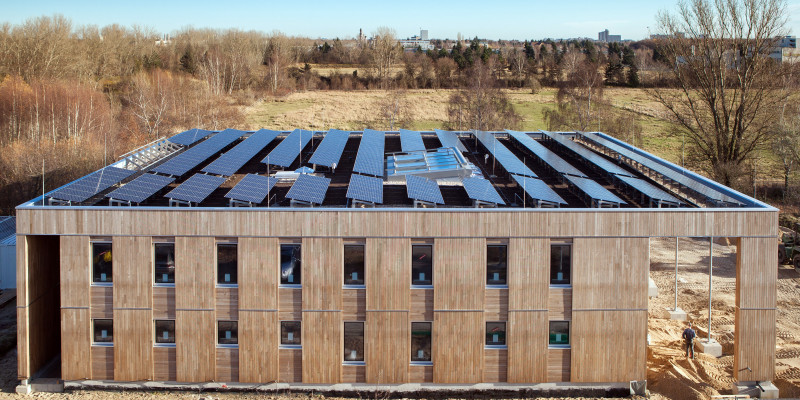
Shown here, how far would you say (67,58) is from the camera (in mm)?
58250

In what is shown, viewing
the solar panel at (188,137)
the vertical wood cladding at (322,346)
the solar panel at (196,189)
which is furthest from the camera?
the solar panel at (188,137)

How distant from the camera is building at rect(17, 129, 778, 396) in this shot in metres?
16.5

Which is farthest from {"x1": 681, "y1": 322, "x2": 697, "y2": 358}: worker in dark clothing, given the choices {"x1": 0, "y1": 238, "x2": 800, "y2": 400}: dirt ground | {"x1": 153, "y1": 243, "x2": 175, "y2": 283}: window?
{"x1": 153, "y1": 243, "x2": 175, "y2": 283}: window

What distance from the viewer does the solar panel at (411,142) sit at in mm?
25712

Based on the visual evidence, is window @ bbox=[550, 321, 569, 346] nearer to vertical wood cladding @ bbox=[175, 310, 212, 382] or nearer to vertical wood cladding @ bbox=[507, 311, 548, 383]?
vertical wood cladding @ bbox=[507, 311, 548, 383]

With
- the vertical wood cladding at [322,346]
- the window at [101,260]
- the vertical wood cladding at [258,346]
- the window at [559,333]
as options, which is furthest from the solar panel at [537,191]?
the window at [101,260]

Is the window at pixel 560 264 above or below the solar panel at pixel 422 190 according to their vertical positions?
below

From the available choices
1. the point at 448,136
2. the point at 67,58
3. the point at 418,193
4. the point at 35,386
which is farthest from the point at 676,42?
the point at 67,58

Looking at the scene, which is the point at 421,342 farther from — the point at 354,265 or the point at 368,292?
the point at 354,265

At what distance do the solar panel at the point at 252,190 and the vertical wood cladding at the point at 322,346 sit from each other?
2.75 metres

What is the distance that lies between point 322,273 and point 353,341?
187 centimetres

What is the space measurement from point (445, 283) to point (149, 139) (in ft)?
105

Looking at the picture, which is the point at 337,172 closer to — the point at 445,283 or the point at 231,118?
the point at 445,283

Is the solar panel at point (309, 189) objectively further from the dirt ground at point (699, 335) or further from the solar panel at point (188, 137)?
the solar panel at point (188, 137)
